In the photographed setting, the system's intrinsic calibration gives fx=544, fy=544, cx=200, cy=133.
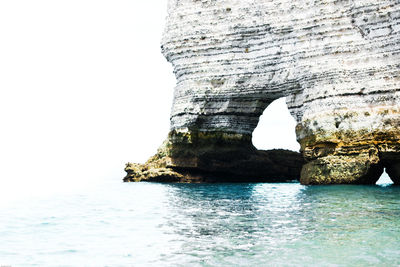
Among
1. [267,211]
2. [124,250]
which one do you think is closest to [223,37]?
[267,211]

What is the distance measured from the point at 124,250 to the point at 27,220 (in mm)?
5622

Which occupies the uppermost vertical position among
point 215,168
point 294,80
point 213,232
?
point 294,80

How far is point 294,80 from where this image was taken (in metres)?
23.3

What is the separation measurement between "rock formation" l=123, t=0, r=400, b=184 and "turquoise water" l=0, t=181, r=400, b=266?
346 centimetres

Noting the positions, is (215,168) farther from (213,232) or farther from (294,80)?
(213,232)

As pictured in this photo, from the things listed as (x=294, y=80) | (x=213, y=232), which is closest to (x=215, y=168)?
(x=294, y=80)

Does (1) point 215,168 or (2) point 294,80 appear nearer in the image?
(2) point 294,80

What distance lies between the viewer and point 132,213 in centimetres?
1514

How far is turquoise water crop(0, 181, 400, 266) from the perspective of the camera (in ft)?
29.1

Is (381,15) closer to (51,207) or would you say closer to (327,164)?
(327,164)

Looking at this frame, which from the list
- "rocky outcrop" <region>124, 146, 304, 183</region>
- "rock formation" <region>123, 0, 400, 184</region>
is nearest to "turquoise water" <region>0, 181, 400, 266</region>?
"rock formation" <region>123, 0, 400, 184</region>

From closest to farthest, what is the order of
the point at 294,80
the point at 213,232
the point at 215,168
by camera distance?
the point at 213,232 < the point at 294,80 < the point at 215,168

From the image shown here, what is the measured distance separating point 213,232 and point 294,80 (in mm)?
13524

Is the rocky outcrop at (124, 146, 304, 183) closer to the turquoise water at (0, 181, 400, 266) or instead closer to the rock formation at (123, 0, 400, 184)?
the rock formation at (123, 0, 400, 184)
